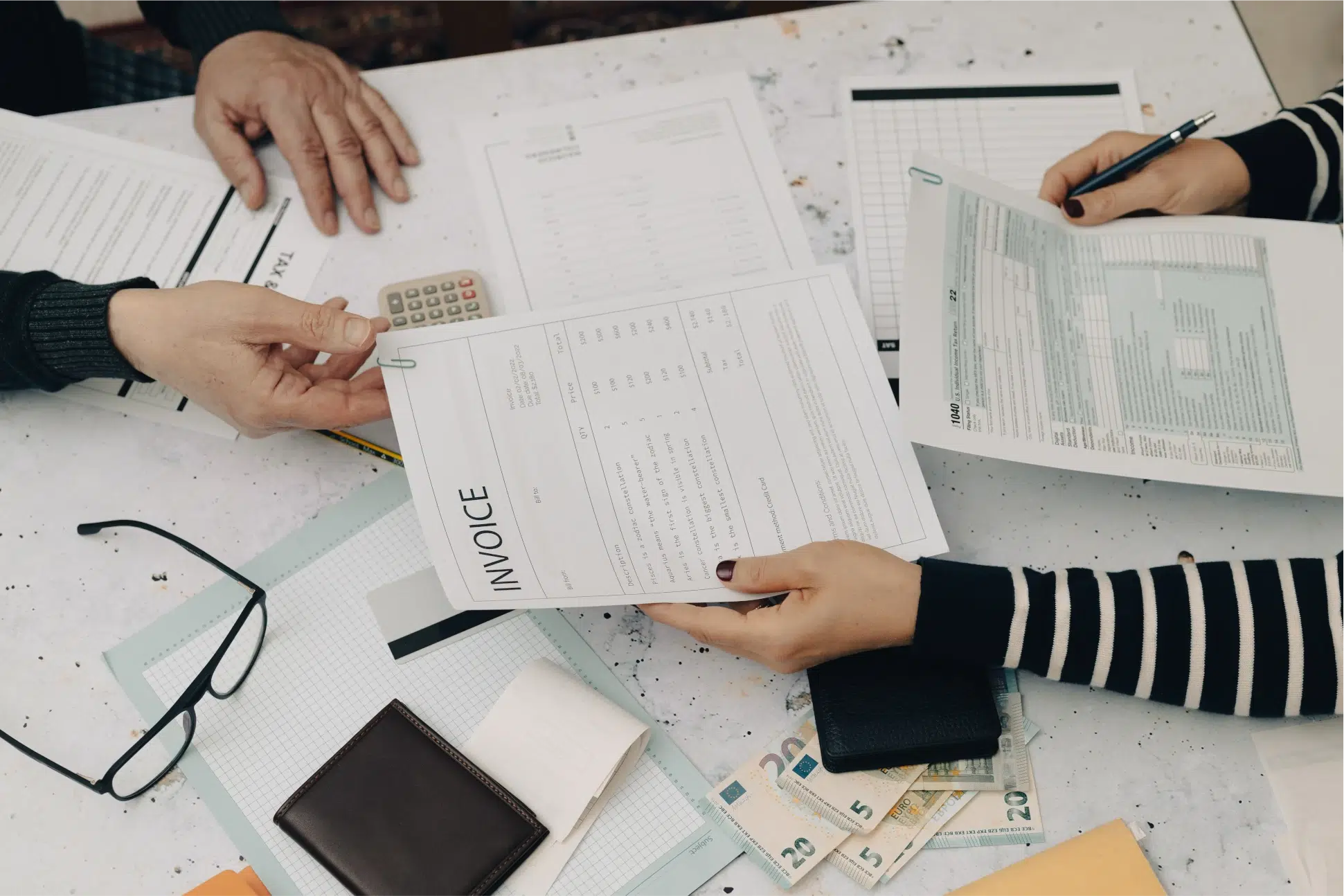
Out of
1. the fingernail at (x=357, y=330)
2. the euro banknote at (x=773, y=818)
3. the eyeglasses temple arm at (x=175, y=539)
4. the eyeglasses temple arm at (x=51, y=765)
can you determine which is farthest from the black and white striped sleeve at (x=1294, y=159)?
the eyeglasses temple arm at (x=51, y=765)

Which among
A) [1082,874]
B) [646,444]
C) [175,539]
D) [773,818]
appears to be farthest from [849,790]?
[175,539]

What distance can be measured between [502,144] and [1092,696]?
69 cm

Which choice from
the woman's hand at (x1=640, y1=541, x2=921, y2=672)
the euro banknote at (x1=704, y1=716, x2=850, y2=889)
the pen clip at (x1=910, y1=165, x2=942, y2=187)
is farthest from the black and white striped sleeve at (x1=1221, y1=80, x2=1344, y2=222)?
the euro banknote at (x1=704, y1=716, x2=850, y2=889)

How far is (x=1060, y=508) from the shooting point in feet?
2.52

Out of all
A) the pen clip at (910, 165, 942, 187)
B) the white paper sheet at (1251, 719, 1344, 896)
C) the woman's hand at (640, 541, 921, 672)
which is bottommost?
the white paper sheet at (1251, 719, 1344, 896)

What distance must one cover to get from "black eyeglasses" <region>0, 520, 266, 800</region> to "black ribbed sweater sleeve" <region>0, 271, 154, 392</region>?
182 mm

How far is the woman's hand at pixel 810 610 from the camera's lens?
0.65 metres

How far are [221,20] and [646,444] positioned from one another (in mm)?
650

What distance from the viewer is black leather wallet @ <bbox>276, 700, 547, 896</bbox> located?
2.00 feet

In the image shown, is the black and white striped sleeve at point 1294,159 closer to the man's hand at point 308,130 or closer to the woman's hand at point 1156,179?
the woman's hand at point 1156,179

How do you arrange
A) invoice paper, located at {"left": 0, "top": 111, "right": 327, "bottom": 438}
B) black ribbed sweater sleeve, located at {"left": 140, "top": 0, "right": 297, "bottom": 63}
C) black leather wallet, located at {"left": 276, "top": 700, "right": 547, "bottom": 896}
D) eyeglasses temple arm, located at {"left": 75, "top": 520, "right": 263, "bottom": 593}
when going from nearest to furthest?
black leather wallet, located at {"left": 276, "top": 700, "right": 547, "bottom": 896} < eyeglasses temple arm, located at {"left": 75, "top": 520, "right": 263, "bottom": 593} < invoice paper, located at {"left": 0, "top": 111, "right": 327, "bottom": 438} < black ribbed sweater sleeve, located at {"left": 140, "top": 0, "right": 297, "bottom": 63}

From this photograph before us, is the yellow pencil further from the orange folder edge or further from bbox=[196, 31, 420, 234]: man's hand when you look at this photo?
the orange folder edge

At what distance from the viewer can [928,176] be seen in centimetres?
75

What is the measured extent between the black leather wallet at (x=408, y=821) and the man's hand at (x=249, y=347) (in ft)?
0.79
